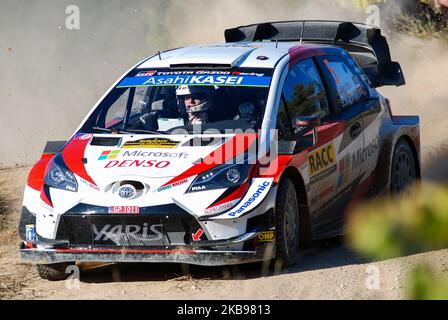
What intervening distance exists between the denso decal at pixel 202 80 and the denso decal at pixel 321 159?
60cm

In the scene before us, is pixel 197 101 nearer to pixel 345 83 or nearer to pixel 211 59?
pixel 211 59

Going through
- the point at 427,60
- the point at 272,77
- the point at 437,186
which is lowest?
the point at 427,60

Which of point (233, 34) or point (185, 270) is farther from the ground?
point (233, 34)

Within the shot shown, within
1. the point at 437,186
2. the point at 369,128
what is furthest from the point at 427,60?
the point at 437,186

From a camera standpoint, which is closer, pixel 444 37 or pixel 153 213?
pixel 153 213

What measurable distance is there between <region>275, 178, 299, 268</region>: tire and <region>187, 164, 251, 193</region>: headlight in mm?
283

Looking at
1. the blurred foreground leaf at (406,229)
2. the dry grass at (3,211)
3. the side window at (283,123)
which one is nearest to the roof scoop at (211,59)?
the side window at (283,123)

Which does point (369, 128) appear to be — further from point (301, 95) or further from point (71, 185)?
point (71, 185)

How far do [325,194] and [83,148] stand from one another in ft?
5.77

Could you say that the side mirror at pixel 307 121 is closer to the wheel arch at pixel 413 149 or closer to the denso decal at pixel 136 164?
the denso decal at pixel 136 164

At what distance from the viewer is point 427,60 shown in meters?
14.9

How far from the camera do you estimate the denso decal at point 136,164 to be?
5.44m

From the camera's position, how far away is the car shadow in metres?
5.59

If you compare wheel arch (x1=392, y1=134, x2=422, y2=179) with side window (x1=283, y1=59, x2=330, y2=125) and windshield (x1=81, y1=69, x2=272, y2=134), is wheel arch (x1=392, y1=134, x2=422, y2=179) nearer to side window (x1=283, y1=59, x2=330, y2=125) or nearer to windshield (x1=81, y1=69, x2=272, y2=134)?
side window (x1=283, y1=59, x2=330, y2=125)
